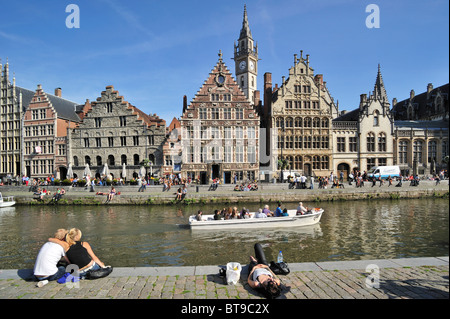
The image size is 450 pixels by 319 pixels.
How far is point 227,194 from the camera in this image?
28.3 meters

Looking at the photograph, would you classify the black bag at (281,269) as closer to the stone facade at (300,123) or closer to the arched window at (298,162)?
the stone facade at (300,123)

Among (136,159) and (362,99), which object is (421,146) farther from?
(136,159)

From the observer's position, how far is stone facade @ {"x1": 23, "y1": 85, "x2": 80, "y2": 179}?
4344cm

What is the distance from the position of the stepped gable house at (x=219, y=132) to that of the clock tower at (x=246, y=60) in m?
27.1

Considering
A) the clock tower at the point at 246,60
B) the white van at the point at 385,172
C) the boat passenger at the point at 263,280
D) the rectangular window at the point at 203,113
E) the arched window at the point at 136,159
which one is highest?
the clock tower at the point at 246,60

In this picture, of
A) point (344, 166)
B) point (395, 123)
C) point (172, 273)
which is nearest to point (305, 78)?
point (344, 166)

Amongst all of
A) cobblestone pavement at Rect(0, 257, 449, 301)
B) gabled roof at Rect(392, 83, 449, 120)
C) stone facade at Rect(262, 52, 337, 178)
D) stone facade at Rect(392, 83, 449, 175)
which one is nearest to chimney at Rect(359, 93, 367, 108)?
stone facade at Rect(392, 83, 449, 175)

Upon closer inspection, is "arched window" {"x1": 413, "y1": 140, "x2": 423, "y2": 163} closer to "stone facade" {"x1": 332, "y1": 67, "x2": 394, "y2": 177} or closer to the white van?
"stone facade" {"x1": 332, "y1": 67, "x2": 394, "y2": 177}

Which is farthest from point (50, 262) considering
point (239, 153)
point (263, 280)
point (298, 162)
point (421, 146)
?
point (421, 146)

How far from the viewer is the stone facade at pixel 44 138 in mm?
43438

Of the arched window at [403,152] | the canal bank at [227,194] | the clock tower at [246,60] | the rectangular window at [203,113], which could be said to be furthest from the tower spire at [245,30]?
the canal bank at [227,194]

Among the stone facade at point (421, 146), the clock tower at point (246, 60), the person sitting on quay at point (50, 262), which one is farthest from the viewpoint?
the clock tower at point (246, 60)

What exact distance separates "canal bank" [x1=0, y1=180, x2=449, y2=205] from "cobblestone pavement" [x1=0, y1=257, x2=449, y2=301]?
21225mm

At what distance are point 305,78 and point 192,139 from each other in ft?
64.2
